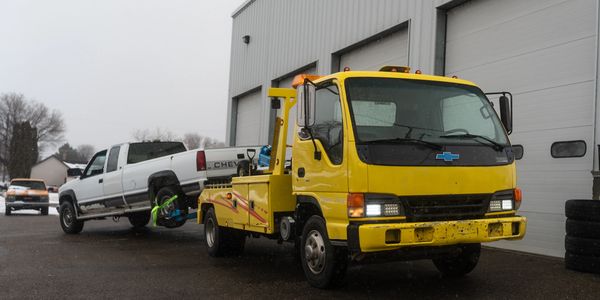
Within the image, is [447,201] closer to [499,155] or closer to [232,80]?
[499,155]

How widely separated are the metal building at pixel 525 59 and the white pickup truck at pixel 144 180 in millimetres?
4798

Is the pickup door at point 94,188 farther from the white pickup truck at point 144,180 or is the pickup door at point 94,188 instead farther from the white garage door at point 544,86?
the white garage door at point 544,86

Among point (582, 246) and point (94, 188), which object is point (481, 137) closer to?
point (582, 246)

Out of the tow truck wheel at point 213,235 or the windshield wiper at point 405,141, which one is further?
the tow truck wheel at point 213,235

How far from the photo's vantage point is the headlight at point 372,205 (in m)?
5.28

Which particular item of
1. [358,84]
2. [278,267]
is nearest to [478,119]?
[358,84]

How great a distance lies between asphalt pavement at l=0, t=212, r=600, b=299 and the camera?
19.4 feet

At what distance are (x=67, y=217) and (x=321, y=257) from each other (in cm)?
955

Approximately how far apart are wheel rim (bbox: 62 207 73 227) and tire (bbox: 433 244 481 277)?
31.4ft

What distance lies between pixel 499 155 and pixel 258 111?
15.8 metres

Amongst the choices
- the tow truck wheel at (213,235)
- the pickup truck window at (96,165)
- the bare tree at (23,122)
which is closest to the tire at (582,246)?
the tow truck wheel at (213,235)

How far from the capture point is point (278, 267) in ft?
25.4

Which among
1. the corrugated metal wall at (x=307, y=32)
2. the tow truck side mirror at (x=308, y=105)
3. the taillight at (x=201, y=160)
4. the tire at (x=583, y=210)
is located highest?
the corrugated metal wall at (x=307, y=32)

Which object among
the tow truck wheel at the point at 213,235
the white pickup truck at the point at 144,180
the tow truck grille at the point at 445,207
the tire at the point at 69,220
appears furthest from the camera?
the tire at the point at 69,220
